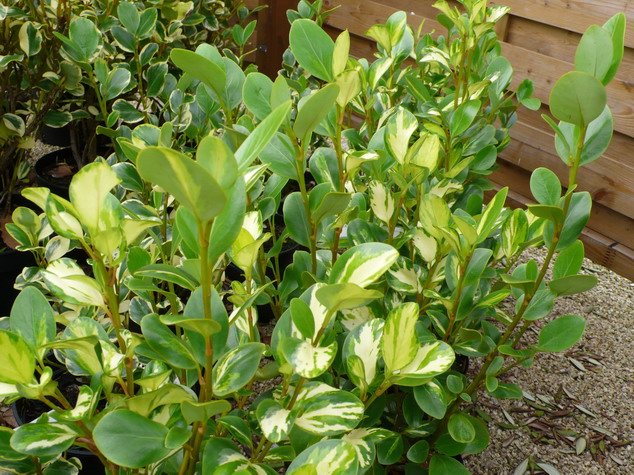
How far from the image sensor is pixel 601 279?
8.25ft

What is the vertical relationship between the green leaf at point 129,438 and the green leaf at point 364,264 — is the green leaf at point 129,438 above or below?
below

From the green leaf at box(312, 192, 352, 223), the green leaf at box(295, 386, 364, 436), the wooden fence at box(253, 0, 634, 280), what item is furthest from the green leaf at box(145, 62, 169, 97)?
the wooden fence at box(253, 0, 634, 280)

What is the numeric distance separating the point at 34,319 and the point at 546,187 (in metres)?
0.66

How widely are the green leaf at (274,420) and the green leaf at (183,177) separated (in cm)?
24

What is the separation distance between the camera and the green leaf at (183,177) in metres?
0.39

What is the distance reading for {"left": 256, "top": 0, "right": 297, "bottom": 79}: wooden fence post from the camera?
3.97 meters

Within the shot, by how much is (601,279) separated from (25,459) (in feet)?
7.80

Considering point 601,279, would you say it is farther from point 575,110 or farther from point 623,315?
point 575,110

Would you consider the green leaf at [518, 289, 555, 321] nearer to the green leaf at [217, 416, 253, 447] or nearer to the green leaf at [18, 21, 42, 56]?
the green leaf at [217, 416, 253, 447]

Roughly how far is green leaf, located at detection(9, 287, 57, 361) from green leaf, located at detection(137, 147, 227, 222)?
299 mm

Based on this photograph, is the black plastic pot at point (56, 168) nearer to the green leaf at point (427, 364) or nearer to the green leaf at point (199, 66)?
the green leaf at point (199, 66)

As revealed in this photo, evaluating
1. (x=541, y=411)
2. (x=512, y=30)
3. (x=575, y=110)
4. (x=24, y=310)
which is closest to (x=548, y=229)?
(x=575, y=110)

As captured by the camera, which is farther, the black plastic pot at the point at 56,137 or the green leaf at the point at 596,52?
the black plastic pot at the point at 56,137

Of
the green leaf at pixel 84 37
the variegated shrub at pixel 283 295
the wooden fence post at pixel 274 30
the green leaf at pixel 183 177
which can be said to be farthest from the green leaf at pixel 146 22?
the wooden fence post at pixel 274 30
